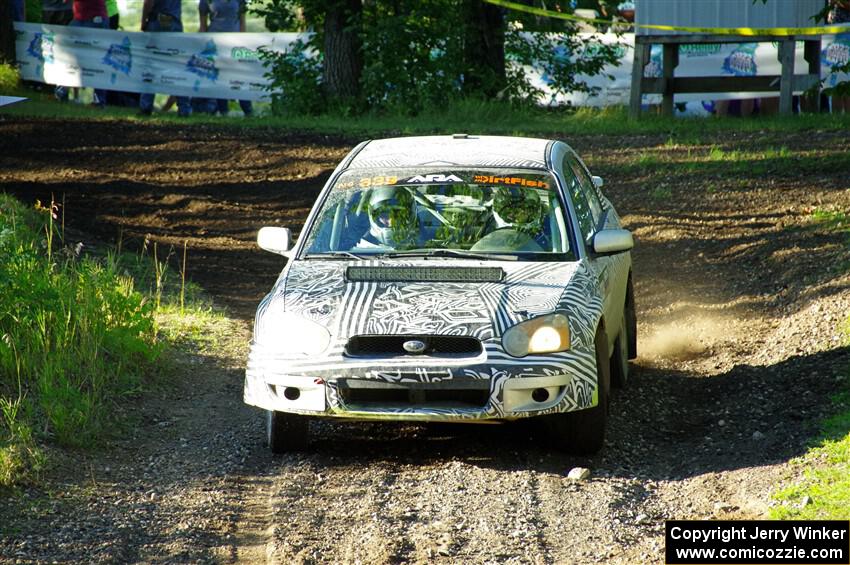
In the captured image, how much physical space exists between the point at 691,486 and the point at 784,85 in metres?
14.5

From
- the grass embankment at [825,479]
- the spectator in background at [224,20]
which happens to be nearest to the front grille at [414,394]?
the grass embankment at [825,479]

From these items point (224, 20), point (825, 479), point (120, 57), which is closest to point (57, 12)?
point (120, 57)

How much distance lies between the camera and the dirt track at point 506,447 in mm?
5703

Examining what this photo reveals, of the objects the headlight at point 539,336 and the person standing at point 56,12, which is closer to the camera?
the headlight at point 539,336

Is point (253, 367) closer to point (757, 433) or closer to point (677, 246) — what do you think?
point (757, 433)

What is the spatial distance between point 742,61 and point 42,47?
528 inches

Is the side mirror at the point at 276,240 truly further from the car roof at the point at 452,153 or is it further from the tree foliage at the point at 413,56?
the tree foliage at the point at 413,56

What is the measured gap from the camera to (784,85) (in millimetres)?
19750

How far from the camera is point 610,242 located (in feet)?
23.8

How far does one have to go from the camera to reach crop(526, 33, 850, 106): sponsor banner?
2347cm

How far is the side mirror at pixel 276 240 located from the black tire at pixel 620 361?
7.01 feet

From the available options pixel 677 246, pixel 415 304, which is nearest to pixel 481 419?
pixel 415 304

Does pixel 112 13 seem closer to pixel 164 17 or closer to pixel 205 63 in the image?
pixel 164 17

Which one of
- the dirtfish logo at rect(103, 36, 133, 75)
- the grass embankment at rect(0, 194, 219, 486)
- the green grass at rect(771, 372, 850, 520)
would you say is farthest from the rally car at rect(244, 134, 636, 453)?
the dirtfish logo at rect(103, 36, 133, 75)
